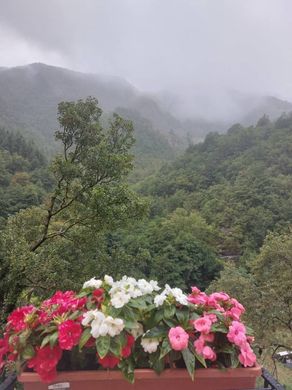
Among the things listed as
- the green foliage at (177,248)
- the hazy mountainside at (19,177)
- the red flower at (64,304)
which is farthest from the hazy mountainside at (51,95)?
the red flower at (64,304)

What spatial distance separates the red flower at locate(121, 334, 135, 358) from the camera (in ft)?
4.10

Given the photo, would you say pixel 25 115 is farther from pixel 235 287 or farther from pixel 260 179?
pixel 235 287

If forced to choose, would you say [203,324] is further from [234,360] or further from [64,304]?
[64,304]

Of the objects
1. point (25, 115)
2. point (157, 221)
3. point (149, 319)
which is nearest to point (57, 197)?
point (149, 319)

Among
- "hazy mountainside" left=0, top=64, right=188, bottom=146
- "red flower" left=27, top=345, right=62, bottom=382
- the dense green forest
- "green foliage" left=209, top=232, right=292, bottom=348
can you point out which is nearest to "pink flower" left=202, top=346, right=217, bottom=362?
"red flower" left=27, top=345, right=62, bottom=382

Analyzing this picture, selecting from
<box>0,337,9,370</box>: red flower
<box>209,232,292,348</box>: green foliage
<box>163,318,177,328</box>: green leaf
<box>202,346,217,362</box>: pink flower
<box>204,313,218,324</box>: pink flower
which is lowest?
<box>209,232,292,348</box>: green foliage

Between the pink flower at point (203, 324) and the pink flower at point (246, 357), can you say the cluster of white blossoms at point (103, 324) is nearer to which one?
the pink flower at point (203, 324)

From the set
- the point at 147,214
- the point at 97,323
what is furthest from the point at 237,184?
the point at 97,323

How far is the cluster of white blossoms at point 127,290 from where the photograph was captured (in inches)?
51.9

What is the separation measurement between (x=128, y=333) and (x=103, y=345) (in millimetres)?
102

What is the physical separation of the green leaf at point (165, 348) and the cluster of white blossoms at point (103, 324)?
0.14 meters

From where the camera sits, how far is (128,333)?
1.28 meters

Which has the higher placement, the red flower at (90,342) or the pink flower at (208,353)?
the pink flower at (208,353)

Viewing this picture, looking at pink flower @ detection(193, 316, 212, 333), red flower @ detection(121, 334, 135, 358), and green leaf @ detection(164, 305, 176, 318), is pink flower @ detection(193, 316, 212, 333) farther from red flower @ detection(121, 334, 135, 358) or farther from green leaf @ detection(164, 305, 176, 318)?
red flower @ detection(121, 334, 135, 358)
